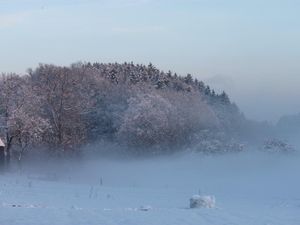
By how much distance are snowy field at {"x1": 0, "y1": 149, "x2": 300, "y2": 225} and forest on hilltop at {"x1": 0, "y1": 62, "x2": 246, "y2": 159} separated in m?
3.72

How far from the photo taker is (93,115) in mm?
102188

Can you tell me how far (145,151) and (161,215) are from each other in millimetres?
65113

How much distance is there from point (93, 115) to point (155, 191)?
5454 centimetres

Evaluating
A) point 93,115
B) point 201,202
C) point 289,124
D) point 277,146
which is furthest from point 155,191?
point 289,124

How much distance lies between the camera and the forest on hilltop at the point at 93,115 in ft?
270

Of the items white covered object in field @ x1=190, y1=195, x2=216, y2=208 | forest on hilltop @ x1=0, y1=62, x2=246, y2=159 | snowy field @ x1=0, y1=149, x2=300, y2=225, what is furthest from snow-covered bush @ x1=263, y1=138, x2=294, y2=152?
white covered object in field @ x1=190, y1=195, x2=216, y2=208

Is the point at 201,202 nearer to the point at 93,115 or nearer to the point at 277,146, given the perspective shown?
the point at 277,146

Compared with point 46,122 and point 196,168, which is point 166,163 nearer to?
point 196,168

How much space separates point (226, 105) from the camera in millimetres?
129000

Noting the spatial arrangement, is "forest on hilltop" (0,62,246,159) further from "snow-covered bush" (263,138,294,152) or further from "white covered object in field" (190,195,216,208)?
"white covered object in field" (190,195,216,208)

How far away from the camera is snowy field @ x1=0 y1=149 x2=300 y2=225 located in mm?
24922

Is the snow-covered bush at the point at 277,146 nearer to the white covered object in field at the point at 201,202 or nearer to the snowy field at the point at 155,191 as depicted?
the snowy field at the point at 155,191

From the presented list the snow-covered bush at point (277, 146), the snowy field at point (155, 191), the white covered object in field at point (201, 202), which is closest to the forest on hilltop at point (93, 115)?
the snowy field at point (155, 191)

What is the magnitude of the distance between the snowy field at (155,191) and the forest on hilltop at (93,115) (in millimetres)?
3723
